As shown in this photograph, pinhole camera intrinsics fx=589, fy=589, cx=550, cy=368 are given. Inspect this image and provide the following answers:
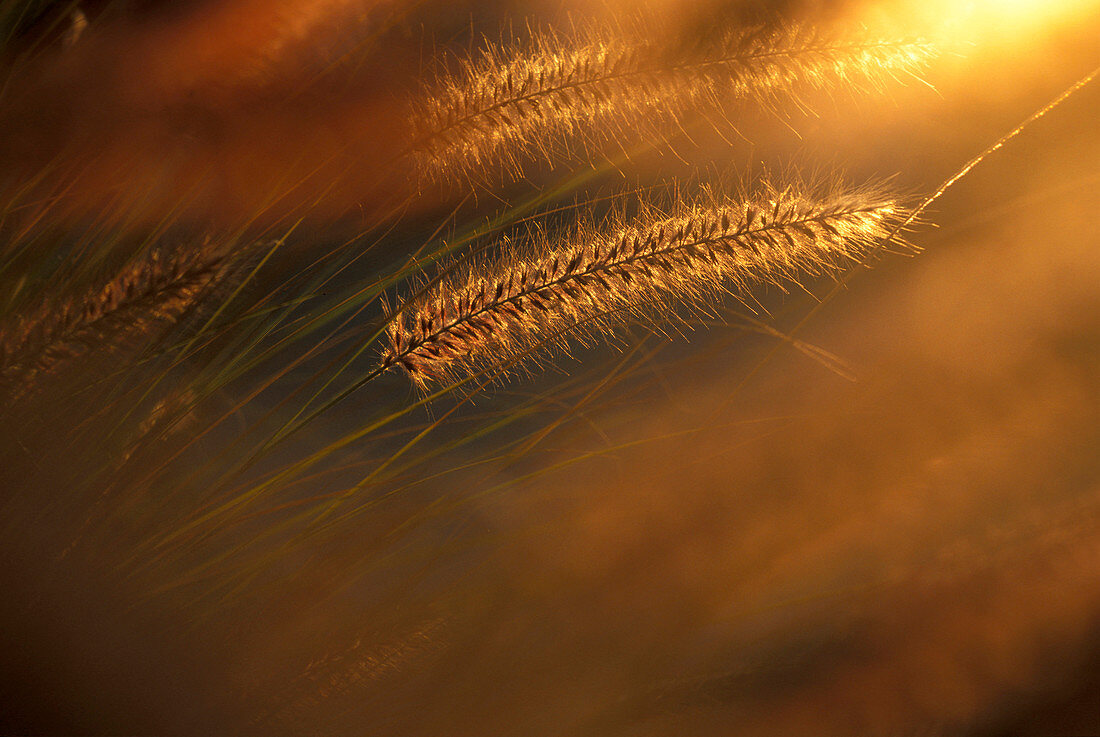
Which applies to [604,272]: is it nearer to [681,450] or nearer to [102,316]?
[681,450]

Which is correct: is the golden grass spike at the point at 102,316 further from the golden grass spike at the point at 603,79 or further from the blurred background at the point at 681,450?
the golden grass spike at the point at 603,79

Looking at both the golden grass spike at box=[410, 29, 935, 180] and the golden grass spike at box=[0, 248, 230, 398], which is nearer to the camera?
the golden grass spike at box=[0, 248, 230, 398]

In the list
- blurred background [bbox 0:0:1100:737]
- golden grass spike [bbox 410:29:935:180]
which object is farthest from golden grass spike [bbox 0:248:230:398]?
golden grass spike [bbox 410:29:935:180]

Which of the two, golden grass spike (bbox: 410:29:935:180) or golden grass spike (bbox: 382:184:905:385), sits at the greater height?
golden grass spike (bbox: 410:29:935:180)

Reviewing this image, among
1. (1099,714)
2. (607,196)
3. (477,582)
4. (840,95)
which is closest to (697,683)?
(477,582)

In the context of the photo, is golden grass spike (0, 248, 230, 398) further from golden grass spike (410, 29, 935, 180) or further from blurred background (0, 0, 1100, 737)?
golden grass spike (410, 29, 935, 180)

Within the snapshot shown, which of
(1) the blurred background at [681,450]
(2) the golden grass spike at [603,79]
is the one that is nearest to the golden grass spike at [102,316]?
(1) the blurred background at [681,450]
